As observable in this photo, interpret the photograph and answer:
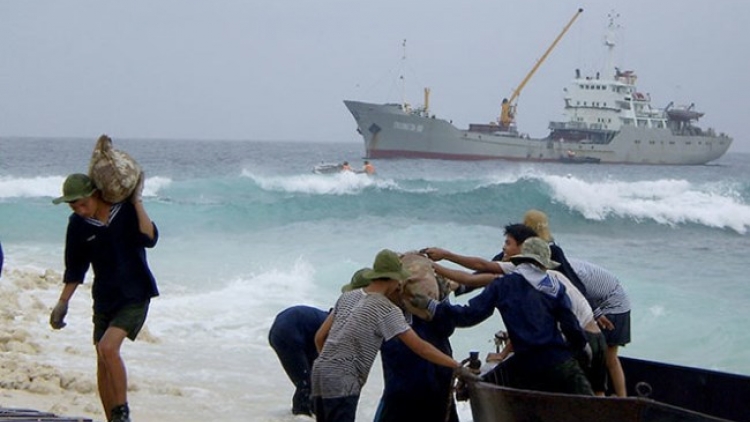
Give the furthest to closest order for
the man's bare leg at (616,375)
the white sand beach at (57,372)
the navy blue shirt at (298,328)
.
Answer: the white sand beach at (57,372), the navy blue shirt at (298,328), the man's bare leg at (616,375)

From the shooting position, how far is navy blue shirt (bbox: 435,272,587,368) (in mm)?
6148

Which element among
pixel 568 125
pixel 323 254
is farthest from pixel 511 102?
pixel 323 254

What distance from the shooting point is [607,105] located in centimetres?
7362

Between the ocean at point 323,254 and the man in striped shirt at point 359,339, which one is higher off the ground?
the man in striped shirt at point 359,339

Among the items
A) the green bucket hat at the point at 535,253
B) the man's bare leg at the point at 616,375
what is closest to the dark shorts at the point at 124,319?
the green bucket hat at the point at 535,253

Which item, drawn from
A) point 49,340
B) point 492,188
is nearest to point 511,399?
point 49,340

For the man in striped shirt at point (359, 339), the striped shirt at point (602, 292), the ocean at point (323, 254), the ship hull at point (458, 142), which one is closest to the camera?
the man in striped shirt at point (359, 339)

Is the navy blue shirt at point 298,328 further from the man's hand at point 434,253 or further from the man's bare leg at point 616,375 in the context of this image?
the man's bare leg at point 616,375

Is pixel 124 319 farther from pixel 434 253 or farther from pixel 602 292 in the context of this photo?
pixel 602 292

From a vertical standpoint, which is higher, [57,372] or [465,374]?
[465,374]

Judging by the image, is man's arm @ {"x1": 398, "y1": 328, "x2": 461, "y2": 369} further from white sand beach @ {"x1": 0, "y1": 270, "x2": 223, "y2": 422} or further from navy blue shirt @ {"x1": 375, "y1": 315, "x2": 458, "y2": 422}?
white sand beach @ {"x1": 0, "y1": 270, "x2": 223, "y2": 422}

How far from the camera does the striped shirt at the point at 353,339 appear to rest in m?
5.98

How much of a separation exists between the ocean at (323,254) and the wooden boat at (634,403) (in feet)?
6.57

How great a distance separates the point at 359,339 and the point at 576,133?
6897 cm
